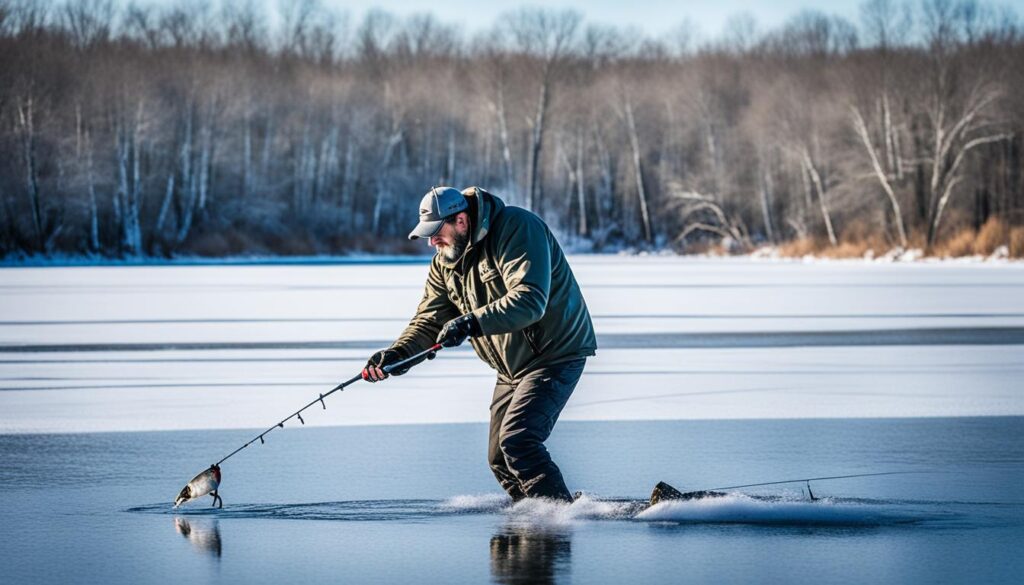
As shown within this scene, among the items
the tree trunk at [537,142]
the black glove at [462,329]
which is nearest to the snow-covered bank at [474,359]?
the black glove at [462,329]

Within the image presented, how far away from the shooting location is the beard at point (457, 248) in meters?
5.18

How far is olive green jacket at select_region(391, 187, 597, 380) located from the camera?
197 inches

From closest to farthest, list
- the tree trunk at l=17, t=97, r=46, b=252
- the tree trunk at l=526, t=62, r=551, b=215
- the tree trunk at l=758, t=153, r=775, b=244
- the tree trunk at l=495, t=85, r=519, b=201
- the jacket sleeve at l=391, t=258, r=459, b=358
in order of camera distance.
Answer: the jacket sleeve at l=391, t=258, r=459, b=358
the tree trunk at l=17, t=97, r=46, b=252
the tree trunk at l=758, t=153, r=775, b=244
the tree trunk at l=495, t=85, r=519, b=201
the tree trunk at l=526, t=62, r=551, b=215

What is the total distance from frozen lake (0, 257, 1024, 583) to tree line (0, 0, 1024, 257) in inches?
1291

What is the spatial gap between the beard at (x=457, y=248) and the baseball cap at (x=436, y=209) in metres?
0.13

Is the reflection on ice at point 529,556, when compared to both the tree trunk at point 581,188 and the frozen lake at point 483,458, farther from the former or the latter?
the tree trunk at point 581,188

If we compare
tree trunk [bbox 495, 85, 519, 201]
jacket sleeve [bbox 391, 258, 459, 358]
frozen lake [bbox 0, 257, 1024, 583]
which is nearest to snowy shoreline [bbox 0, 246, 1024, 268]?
tree trunk [bbox 495, 85, 519, 201]

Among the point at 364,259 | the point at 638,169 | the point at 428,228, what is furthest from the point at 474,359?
the point at 638,169

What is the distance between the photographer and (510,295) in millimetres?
4992

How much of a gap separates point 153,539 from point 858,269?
32851mm

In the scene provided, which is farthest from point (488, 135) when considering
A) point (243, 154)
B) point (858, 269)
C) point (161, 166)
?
point (858, 269)

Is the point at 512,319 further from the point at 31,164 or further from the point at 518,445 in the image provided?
the point at 31,164

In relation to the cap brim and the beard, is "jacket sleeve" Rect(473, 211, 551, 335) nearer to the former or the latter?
the beard

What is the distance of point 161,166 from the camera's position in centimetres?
5309
